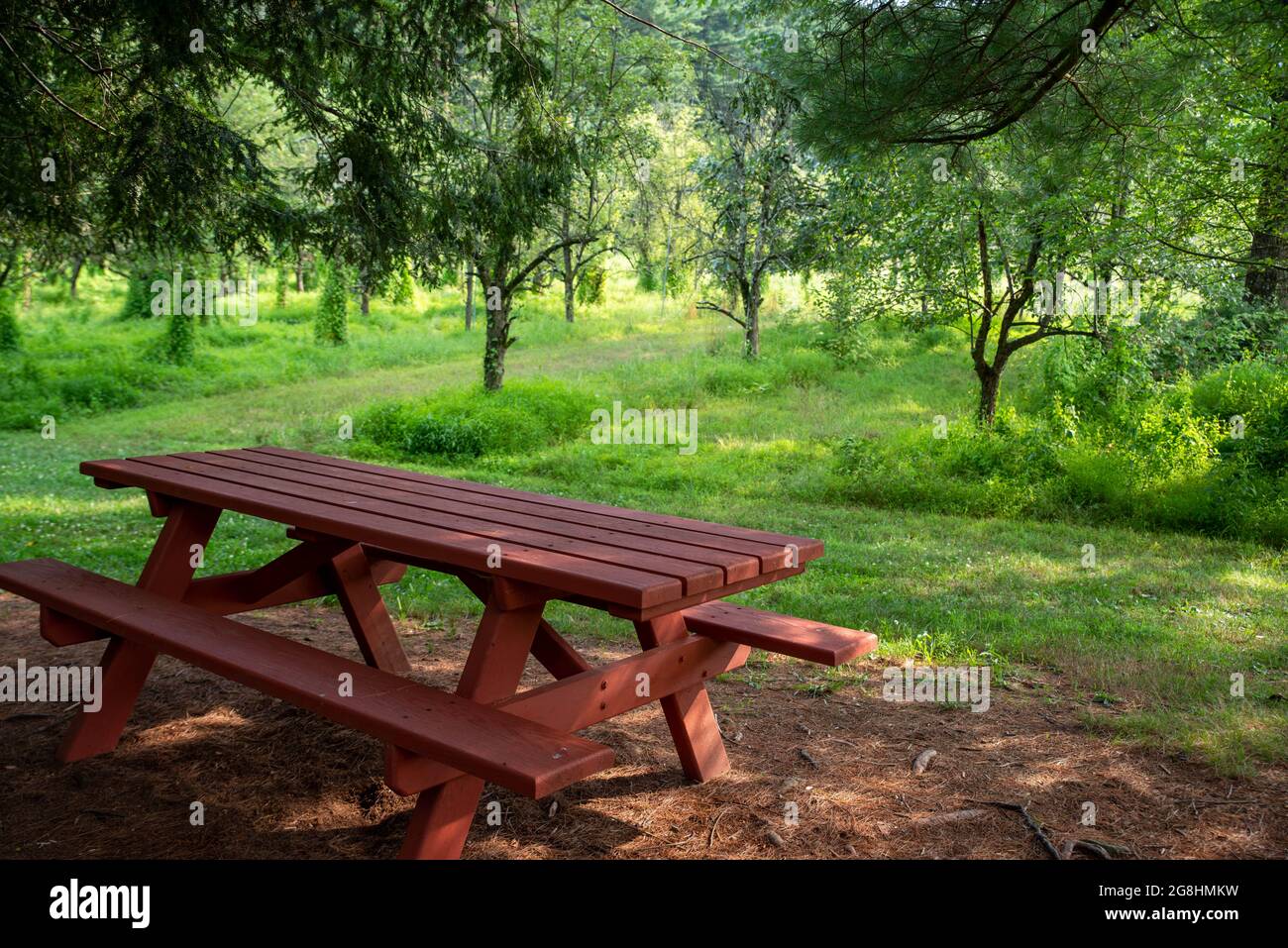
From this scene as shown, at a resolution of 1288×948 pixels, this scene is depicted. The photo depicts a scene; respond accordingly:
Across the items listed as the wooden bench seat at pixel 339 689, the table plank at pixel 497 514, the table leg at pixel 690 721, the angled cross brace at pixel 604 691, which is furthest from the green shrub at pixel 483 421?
the angled cross brace at pixel 604 691

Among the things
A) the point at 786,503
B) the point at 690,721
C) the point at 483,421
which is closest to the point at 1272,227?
the point at 786,503

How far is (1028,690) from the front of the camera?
482cm

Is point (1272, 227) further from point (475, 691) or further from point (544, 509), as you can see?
point (475, 691)

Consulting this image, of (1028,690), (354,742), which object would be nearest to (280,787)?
(354,742)

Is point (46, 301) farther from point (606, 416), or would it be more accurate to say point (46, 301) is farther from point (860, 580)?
point (860, 580)

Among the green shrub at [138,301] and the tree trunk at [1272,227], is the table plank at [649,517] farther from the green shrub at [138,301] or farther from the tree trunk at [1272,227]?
the green shrub at [138,301]

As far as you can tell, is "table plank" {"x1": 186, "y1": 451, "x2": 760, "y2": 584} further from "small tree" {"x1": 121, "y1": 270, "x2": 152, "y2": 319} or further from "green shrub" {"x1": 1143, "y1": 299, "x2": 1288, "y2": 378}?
"small tree" {"x1": 121, "y1": 270, "x2": 152, "y2": 319}

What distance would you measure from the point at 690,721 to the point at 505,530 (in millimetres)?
948

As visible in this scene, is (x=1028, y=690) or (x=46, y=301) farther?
(x=46, y=301)

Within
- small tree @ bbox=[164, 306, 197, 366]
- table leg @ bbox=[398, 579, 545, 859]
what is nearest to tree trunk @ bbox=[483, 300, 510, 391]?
small tree @ bbox=[164, 306, 197, 366]

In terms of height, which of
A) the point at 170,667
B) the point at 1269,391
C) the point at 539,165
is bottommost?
the point at 170,667

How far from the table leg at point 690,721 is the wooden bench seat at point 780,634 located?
0.10 metres
